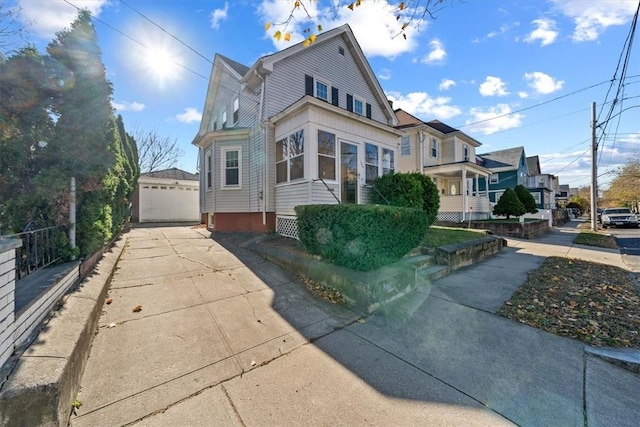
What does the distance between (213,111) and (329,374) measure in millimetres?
16330

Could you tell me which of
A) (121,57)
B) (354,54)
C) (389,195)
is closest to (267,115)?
(121,57)

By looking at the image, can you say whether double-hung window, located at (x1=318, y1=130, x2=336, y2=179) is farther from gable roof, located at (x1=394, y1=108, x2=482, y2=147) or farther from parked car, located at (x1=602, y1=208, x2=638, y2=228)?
parked car, located at (x1=602, y1=208, x2=638, y2=228)

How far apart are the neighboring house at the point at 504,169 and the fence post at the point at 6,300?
3179cm

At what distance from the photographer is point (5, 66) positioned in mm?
3922

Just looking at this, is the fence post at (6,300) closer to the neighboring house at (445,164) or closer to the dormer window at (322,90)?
the dormer window at (322,90)

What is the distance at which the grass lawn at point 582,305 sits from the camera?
3715mm

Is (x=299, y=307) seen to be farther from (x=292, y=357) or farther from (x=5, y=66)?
(x=5, y=66)

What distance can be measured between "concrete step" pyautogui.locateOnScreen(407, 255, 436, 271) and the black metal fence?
626cm

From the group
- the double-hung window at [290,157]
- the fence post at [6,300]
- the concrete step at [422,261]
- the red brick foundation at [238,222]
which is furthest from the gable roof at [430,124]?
the fence post at [6,300]

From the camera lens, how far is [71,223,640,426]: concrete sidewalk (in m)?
2.36

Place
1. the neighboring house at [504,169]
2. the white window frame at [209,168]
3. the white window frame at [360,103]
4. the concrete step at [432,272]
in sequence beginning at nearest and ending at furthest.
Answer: the concrete step at [432,272] < the white window frame at [209,168] < the white window frame at [360,103] < the neighboring house at [504,169]

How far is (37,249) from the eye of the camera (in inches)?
145

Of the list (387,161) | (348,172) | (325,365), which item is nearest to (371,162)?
(387,161)

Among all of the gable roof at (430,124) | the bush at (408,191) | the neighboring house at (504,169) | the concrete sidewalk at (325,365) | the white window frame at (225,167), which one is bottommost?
the concrete sidewalk at (325,365)
